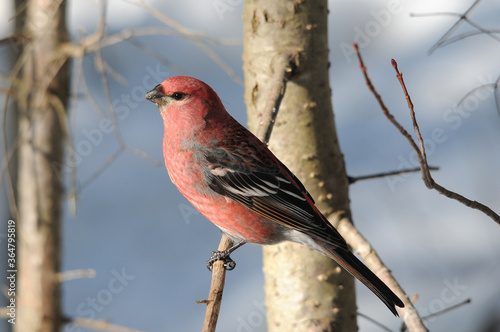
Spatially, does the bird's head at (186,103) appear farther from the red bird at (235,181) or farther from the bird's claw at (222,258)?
the bird's claw at (222,258)

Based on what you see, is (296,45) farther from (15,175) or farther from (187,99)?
(15,175)

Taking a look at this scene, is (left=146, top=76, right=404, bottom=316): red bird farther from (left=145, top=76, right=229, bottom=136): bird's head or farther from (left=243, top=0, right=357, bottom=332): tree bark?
(left=243, top=0, right=357, bottom=332): tree bark

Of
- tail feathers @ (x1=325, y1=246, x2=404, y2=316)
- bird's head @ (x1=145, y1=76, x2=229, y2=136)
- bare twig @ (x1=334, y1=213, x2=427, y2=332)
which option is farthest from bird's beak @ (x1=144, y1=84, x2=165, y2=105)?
bare twig @ (x1=334, y1=213, x2=427, y2=332)

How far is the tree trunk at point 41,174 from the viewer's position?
389 cm

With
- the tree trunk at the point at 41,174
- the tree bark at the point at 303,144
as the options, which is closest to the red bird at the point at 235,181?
the tree bark at the point at 303,144

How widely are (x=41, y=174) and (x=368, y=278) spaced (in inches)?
116

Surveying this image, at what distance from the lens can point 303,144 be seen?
2.59m

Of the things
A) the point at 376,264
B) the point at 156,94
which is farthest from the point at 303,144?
the point at 156,94

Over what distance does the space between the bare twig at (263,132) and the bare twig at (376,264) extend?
592mm

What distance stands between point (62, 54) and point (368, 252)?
2.85 metres

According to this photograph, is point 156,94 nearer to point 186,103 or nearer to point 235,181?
point 186,103

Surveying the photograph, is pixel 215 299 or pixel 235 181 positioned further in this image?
pixel 235 181

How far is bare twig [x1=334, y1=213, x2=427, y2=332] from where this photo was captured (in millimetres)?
1944

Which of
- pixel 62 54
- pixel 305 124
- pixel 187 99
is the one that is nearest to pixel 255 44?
pixel 305 124
